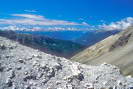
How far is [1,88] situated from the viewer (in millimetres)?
36125

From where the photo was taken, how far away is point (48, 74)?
39.5 m

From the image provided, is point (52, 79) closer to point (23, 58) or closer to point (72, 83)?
point (72, 83)

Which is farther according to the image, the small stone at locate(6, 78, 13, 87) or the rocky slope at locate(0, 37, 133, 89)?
the rocky slope at locate(0, 37, 133, 89)

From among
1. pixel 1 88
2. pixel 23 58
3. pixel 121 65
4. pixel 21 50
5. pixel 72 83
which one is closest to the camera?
pixel 1 88

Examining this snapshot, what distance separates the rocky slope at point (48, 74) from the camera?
38.0 metres

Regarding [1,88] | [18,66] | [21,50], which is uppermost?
[21,50]

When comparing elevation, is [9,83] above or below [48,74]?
below

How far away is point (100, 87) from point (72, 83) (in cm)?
337

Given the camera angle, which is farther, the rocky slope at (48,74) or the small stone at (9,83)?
the rocky slope at (48,74)

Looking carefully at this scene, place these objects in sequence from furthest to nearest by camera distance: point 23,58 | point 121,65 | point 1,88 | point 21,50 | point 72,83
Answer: point 121,65 < point 21,50 < point 23,58 < point 72,83 < point 1,88

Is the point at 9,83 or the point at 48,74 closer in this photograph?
the point at 9,83

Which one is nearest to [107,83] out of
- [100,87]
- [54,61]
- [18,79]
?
[100,87]

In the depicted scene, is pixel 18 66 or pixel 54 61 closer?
pixel 18 66

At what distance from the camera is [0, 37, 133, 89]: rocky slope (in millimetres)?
37969
